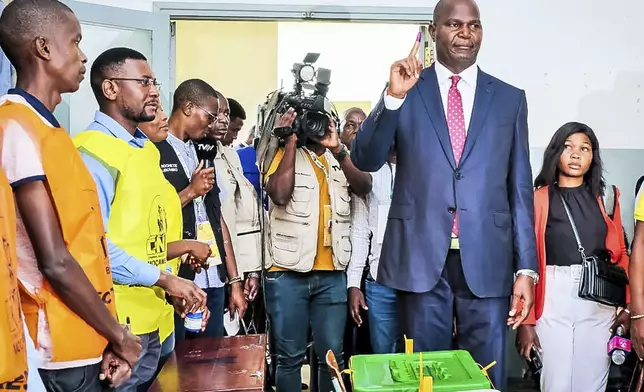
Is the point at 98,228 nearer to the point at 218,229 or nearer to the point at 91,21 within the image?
the point at 218,229

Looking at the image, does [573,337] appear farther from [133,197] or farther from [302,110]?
[133,197]

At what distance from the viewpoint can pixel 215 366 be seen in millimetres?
1729

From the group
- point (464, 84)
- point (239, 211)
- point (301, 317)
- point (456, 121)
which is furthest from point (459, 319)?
point (239, 211)

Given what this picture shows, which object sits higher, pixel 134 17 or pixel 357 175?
pixel 134 17

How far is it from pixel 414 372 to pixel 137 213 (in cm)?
77

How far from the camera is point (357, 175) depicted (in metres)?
2.62

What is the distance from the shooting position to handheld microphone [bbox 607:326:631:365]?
8.21 ft

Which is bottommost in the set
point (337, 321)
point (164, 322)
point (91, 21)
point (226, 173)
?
point (337, 321)

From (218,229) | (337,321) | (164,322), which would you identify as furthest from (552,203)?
(164,322)

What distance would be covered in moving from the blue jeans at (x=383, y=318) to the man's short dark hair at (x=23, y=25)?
1758mm

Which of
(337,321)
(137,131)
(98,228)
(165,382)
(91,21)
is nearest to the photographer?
(98,228)

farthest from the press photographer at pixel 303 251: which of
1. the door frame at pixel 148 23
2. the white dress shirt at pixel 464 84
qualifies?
the door frame at pixel 148 23

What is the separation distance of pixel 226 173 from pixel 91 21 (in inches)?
40.6

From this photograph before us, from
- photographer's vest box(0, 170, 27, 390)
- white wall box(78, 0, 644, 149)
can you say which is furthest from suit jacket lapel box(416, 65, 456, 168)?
white wall box(78, 0, 644, 149)
